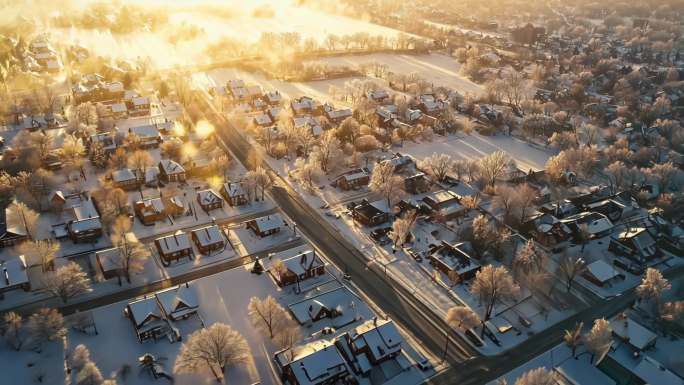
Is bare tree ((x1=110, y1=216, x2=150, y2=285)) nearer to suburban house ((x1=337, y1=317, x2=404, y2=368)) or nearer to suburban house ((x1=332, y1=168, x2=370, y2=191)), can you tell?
suburban house ((x1=337, y1=317, x2=404, y2=368))

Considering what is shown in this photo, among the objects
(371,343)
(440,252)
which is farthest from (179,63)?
(371,343)

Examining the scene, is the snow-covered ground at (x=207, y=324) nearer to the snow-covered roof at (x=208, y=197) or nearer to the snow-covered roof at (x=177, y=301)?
the snow-covered roof at (x=177, y=301)

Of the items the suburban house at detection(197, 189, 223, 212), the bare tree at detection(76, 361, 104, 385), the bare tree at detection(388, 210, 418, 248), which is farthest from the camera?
the suburban house at detection(197, 189, 223, 212)

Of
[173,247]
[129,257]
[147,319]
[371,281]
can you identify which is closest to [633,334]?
[371,281]

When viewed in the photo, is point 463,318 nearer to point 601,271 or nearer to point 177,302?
point 601,271

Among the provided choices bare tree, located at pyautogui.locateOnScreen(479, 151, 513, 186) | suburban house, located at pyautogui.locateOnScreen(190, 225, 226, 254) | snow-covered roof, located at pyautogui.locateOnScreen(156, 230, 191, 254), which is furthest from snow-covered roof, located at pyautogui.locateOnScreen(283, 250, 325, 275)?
bare tree, located at pyautogui.locateOnScreen(479, 151, 513, 186)

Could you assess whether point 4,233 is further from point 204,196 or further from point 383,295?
point 383,295
